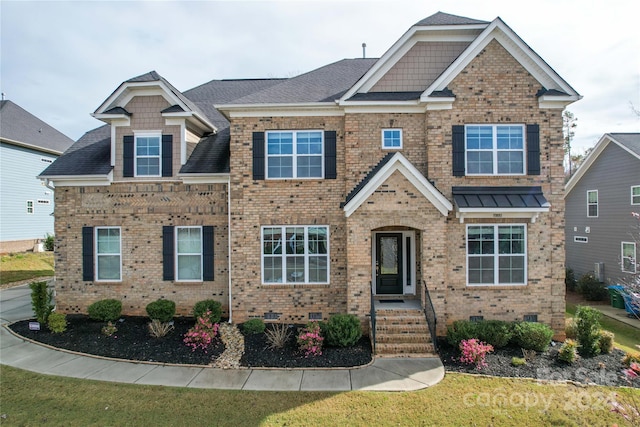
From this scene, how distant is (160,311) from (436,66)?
12.2 meters

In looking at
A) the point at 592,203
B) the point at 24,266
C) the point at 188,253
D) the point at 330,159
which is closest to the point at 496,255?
the point at 330,159

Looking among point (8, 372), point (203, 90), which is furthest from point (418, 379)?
point (203, 90)

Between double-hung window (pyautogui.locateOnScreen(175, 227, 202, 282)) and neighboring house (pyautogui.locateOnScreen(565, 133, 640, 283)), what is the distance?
61.4 ft

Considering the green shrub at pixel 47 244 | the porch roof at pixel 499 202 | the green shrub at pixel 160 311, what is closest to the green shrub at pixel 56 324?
the green shrub at pixel 160 311

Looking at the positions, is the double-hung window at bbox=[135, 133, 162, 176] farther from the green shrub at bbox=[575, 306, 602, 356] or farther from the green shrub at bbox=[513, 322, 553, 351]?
the green shrub at bbox=[575, 306, 602, 356]

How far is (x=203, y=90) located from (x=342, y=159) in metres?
8.71

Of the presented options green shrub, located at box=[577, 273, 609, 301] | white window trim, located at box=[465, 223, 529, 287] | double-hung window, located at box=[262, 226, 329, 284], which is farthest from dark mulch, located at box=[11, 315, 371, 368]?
green shrub, located at box=[577, 273, 609, 301]

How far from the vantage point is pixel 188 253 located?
11555 millimetres

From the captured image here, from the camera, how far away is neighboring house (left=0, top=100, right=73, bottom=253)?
2230cm

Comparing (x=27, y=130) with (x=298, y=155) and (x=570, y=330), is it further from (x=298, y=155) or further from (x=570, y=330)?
(x=570, y=330)

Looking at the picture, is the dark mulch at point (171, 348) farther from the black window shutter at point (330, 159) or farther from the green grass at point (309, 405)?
the black window shutter at point (330, 159)

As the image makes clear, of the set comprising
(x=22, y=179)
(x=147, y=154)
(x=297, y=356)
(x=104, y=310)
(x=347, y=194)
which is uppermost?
(x=22, y=179)

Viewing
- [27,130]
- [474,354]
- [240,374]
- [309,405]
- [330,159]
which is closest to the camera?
[309,405]

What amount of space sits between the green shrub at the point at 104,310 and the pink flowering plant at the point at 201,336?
3.26 metres
